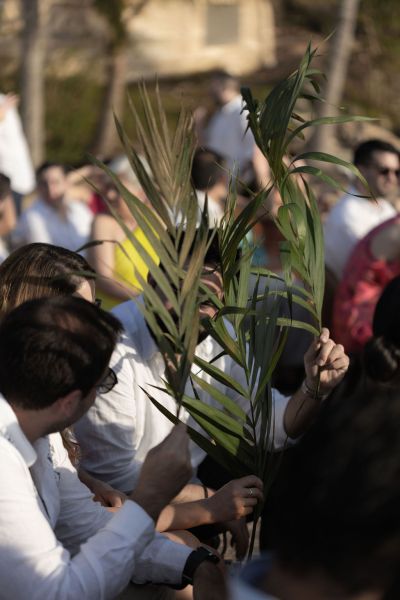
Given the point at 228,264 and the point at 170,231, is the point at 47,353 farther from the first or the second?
the point at 228,264

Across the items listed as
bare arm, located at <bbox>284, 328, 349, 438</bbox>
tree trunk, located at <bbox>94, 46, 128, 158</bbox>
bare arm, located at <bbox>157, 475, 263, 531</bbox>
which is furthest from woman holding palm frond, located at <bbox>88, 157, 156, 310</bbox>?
tree trunk, located at <bbox>94, 46, 128, 158</bbox>

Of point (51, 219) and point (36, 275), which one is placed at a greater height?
point (36, 275)

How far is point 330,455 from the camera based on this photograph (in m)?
1.56

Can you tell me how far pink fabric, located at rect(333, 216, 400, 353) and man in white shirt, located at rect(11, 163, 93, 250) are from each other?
2331 mm

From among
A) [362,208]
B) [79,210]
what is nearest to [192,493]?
[362,208]

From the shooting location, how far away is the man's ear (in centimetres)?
247

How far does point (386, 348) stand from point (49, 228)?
3.86 m

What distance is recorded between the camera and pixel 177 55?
19078 mm

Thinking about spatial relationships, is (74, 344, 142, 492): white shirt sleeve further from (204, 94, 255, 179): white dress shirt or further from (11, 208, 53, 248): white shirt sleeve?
(204, 94, 255, 179): white dress shirt

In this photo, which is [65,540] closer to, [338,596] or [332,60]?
[338,596]

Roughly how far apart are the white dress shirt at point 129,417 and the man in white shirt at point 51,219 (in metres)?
3.87

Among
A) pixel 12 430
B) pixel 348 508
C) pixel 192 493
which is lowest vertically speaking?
pixel 192 493

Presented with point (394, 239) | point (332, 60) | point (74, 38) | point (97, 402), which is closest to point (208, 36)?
point (74, 38)

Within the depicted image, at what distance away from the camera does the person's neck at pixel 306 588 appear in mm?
1516
